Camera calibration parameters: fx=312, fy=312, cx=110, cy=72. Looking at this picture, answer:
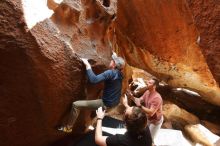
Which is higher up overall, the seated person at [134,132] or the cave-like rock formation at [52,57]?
the cave-like rock formation at [52,57]

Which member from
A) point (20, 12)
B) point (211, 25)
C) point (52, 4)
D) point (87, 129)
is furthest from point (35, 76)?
→ point (211, 25)

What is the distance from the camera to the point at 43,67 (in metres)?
4.86

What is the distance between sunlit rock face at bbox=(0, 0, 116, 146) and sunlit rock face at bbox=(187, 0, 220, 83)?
191cm

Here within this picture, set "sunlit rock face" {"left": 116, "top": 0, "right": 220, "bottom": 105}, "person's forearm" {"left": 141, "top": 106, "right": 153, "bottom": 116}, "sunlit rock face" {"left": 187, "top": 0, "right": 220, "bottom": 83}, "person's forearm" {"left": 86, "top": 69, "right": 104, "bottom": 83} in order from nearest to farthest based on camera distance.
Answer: "sunlit rock face" {"left": 187, "top": 0, "right": 220, "bottom": 83} < "person's forearm" {"left": 86, "top": 69, "right": 104, "bottom": 83} < "person's forearm" {"left": 141, "top": 106, "right": 153, "bottom": 116} < "sunlit rock face" {"left": 116, "top": 0, "right": 220, "bottom": 105}

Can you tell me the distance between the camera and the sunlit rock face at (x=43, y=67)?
4.52 metres

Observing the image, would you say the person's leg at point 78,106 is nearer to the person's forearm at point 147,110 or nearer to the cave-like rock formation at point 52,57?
the cave-like rock formation at point 52,57

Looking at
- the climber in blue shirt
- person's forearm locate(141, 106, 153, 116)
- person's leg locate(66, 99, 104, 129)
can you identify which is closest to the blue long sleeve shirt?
the climber in blue shirt

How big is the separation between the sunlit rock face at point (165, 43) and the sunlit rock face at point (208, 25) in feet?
7.78

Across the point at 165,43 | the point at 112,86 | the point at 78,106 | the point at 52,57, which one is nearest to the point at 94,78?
the point at 112,86

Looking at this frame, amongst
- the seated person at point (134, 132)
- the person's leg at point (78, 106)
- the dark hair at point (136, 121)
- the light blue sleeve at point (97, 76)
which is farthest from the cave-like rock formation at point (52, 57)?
the dark hair at point (136, 121)

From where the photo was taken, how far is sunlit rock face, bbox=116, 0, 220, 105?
7.73m

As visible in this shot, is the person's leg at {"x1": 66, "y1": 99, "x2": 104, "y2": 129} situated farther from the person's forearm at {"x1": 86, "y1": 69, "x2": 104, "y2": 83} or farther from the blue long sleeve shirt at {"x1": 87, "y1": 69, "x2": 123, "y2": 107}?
the person's forearm at {"x1": 86, "y1": 69, "x2": 104, "y2": 83}

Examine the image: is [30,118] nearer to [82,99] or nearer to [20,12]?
[82,99]

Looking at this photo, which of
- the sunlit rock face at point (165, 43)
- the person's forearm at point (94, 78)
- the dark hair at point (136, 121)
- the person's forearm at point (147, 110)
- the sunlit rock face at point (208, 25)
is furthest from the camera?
the sunlit rock face at point (165, 43)
